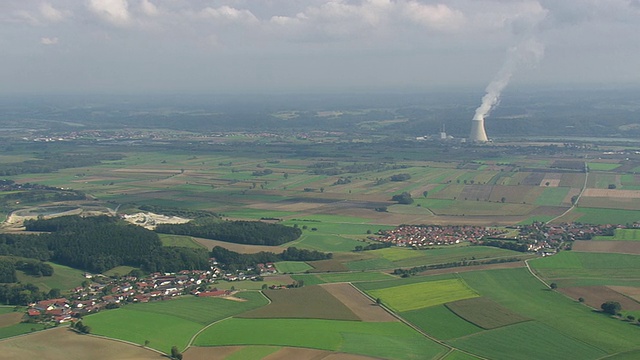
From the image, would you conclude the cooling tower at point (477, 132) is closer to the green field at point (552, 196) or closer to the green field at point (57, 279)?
the green field at point (552, 196)

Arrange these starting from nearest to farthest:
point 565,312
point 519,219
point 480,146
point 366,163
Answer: point 565,312, point 519,219, point 366,163, point 480,146

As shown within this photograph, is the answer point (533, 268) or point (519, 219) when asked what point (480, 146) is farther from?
point (533, 268)

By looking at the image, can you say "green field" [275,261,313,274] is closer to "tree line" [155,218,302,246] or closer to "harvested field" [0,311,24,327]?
"tree line" [155,218,302,246]

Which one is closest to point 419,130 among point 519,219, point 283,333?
point 519,219

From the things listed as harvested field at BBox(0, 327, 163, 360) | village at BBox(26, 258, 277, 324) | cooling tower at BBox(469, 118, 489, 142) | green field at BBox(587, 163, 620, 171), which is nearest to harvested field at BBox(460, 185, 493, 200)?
green field at BBox(587, 163, 620, 171)

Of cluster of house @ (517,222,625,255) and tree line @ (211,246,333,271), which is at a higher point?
cluster of house @ (517,222,625,255)

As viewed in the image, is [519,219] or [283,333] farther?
[519,219]
